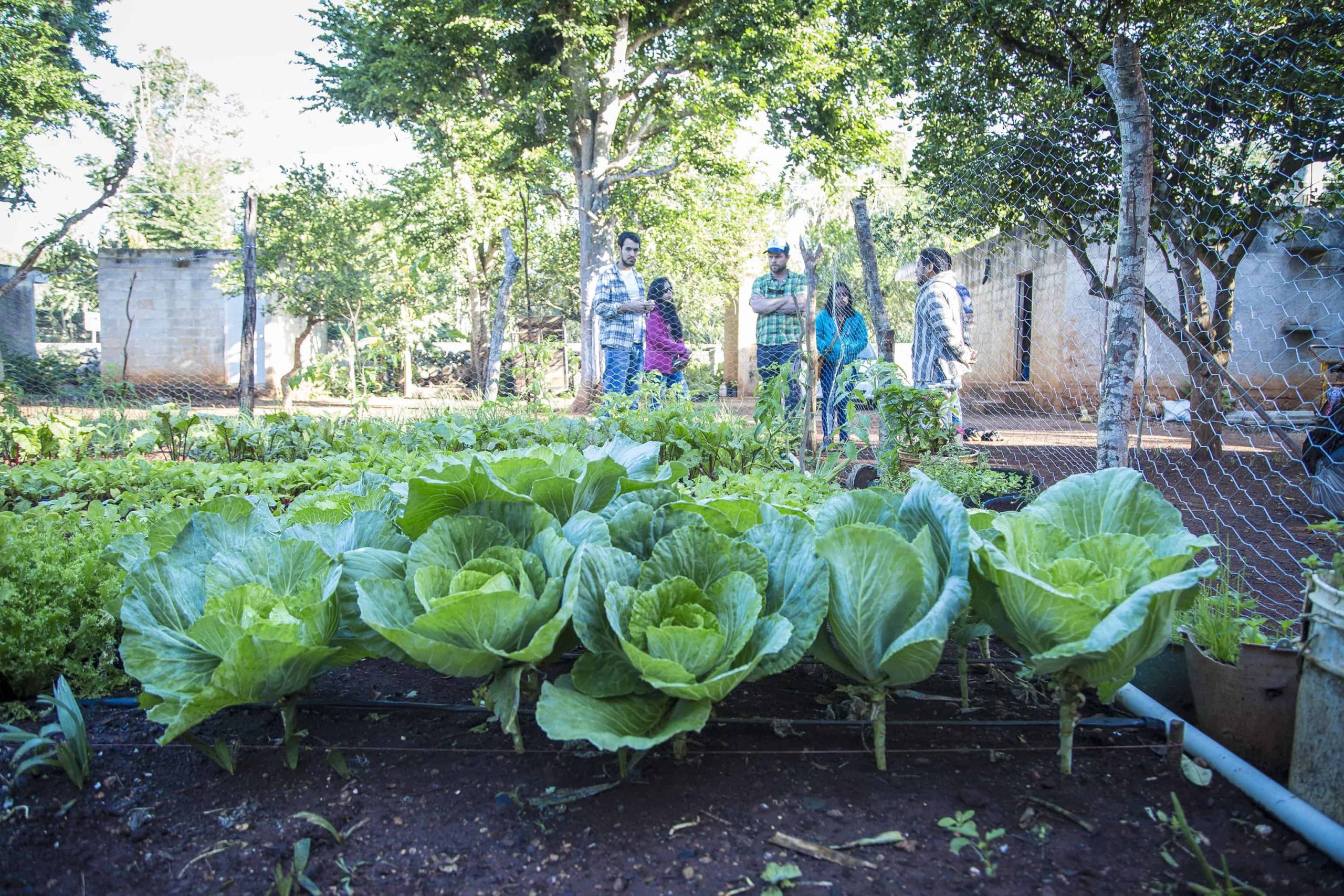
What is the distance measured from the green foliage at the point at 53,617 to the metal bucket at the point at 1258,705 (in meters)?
2.07

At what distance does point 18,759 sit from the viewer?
1.29 m

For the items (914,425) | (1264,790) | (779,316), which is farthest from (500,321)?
(1264,790)

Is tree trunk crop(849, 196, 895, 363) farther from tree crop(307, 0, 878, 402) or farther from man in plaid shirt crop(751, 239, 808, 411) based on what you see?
tree crop(307, 0, 878, 402)

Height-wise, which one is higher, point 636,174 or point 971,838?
point 636,174

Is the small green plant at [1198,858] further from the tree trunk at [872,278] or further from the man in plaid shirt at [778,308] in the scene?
the man in plaid shirt at [778,308]

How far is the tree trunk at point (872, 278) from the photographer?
5184 millimetres

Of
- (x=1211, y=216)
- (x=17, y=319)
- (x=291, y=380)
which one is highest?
(x=17, y=319)

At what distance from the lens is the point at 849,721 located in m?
1.35

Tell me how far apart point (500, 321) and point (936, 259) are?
548 centimetres

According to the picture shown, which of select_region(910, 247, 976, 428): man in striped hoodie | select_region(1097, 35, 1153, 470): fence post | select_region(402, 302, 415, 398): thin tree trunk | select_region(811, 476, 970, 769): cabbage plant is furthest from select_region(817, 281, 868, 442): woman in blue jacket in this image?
select_region(402, 302, 415, 398): thin tree trunk

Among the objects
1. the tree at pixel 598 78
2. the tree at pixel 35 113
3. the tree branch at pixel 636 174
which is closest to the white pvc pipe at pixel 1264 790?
the tree at pixel 598 78

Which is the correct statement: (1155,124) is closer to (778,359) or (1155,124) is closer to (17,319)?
(778,359)

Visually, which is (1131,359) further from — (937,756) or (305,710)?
(305,710)

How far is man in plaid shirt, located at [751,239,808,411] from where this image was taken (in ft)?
22.6
